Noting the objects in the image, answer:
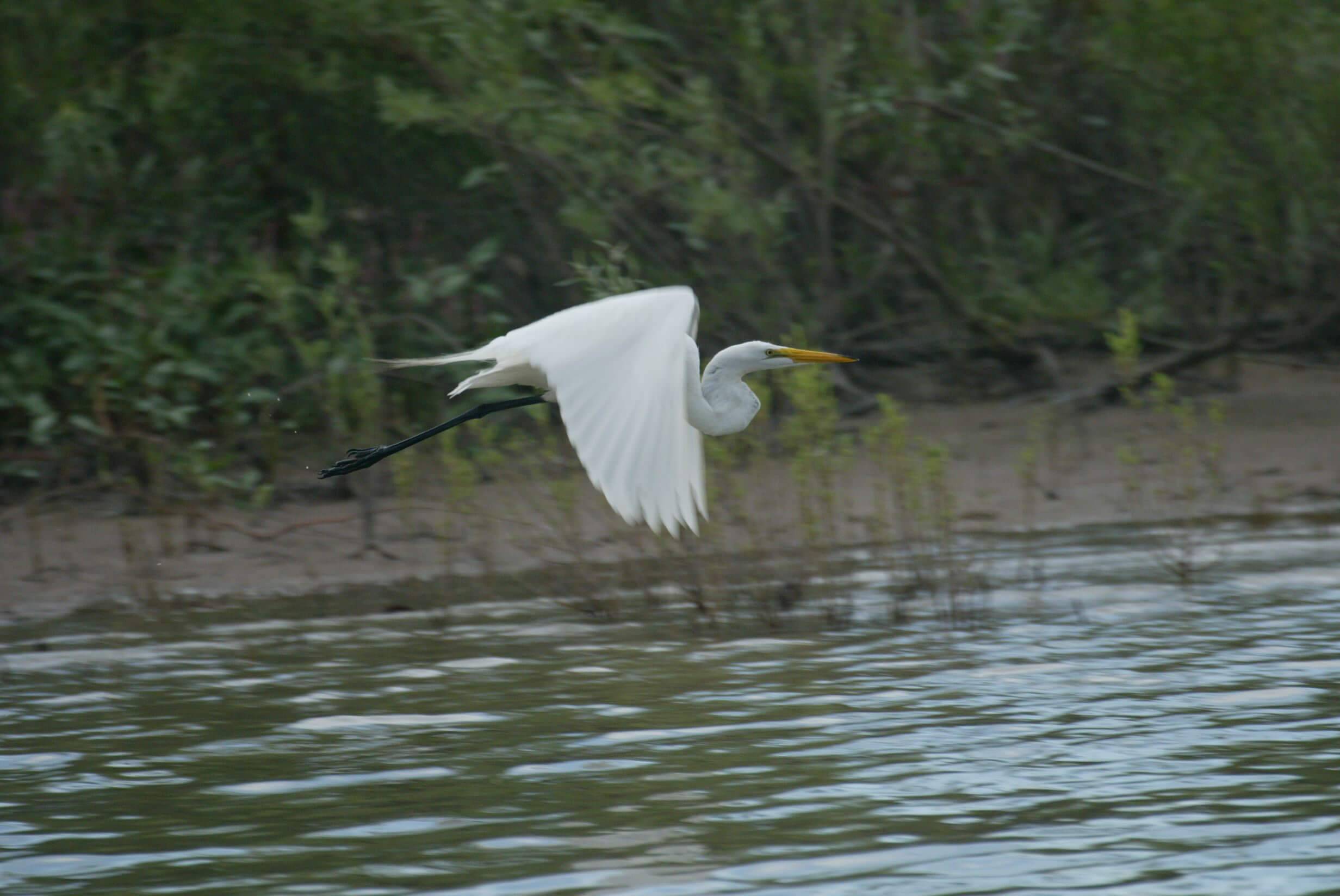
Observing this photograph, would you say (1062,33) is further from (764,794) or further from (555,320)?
(764,794)

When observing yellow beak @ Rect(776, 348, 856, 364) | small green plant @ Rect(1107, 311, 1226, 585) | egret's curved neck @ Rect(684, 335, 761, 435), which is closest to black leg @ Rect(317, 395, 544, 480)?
egret's curved neck @ Rect(684, 335, 761, 435)

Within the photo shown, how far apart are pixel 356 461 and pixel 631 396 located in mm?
2401

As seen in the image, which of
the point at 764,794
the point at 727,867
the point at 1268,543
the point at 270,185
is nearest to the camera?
the point at 727,867

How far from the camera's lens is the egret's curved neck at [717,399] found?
16.7 feet

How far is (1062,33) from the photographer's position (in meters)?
10.0

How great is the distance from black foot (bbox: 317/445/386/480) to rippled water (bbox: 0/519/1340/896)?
57 cm

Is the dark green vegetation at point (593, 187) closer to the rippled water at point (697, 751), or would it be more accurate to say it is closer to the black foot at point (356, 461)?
the black foot at point (356, 461)

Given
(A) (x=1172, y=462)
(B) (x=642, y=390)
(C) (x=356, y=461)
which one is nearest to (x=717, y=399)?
(B) (x=642, y=390)

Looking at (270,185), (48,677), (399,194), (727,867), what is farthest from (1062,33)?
(727,867)

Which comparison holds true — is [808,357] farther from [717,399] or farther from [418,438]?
[418,438]

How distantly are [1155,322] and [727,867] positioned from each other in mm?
6445

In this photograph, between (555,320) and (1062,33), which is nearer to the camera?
(555,320)

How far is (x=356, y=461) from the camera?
6.45 m

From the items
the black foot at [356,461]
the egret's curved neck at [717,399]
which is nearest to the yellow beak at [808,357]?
the egret's curved neck at [717,399]
